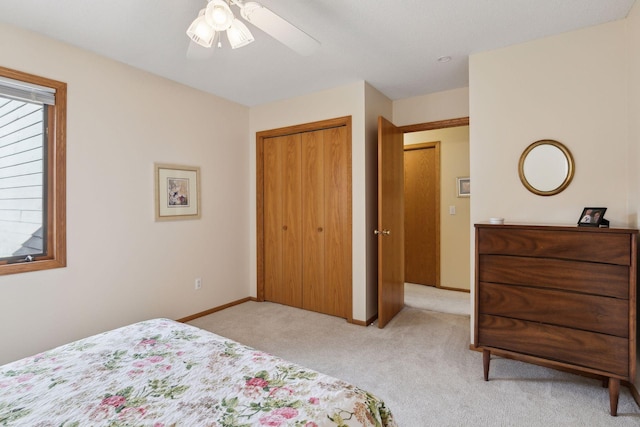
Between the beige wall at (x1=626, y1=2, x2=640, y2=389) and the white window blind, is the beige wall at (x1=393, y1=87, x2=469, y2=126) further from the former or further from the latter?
the white window blind

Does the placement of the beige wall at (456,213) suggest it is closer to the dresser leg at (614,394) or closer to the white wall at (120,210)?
the dresser leg at (614,394)

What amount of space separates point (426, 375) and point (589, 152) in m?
1.93

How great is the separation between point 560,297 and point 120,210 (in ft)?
11.0

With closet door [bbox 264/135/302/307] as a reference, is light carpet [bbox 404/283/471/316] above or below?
below

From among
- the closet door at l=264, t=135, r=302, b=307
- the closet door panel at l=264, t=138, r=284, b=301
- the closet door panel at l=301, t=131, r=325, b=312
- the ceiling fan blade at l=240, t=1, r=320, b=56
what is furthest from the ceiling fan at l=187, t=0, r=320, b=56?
the closet door panel at l=264, t=138, r=284, b=301

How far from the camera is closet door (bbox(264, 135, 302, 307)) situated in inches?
146

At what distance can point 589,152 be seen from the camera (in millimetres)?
2221

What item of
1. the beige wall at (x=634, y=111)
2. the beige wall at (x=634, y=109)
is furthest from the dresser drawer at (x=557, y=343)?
the beige wall at (x=634, y=109)

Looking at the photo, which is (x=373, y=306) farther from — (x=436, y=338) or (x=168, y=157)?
(x=168, y=157)

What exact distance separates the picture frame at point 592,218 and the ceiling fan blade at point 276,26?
198 cm

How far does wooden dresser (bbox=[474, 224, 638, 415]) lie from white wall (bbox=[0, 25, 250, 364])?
2.72m

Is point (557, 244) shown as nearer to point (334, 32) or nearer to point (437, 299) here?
point (334, 32)

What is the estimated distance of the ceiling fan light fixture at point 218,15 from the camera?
1.56m

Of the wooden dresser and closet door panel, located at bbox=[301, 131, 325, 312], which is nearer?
the wooden dresser
